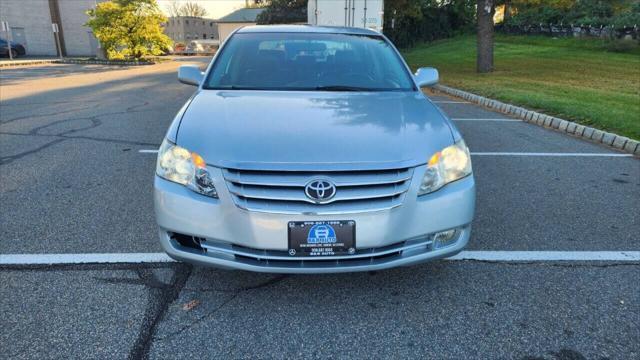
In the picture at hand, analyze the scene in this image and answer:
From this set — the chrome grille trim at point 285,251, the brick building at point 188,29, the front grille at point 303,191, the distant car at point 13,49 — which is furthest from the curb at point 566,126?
the brick building at point 188,29

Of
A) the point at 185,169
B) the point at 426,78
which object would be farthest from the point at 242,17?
the point at 185,169

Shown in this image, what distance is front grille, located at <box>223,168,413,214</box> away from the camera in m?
2.27

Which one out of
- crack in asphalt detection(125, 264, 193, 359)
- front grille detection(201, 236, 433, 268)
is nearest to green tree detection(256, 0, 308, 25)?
crack in asphalt detection(125, 264, 193, 359)

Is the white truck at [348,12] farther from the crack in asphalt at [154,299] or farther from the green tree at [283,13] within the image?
the green tree at [283,13]

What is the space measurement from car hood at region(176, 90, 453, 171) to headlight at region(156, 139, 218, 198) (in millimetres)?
48

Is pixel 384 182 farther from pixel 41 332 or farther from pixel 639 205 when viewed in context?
pixel 639 205

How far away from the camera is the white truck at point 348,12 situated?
594 inches

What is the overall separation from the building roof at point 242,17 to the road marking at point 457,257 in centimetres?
6389

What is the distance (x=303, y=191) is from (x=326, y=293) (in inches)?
29.1

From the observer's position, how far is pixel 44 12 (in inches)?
1516

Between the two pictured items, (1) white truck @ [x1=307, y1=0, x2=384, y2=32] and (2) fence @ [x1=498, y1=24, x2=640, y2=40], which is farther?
(2) fence @ [x1=498, y1=24, x2=640, y2=40]

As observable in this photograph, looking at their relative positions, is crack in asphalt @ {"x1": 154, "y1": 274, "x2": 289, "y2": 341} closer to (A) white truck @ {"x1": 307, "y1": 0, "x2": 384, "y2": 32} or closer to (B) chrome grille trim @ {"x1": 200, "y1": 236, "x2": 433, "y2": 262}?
(B) chrome grille trim @ {"x1": 200, "y1": 236, "x2": 433, "y2": 262}

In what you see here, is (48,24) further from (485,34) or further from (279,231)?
(279,231)

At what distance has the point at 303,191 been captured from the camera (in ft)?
7.46
